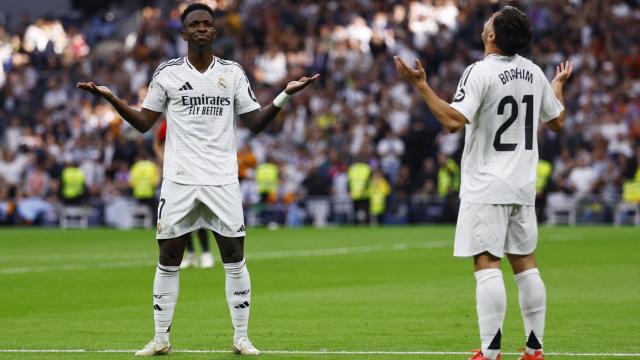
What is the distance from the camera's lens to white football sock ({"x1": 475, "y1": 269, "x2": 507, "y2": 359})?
8.99 meters

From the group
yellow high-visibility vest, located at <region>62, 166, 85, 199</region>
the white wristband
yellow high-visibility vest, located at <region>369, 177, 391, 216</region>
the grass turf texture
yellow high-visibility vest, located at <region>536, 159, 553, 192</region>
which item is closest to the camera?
the white wristband

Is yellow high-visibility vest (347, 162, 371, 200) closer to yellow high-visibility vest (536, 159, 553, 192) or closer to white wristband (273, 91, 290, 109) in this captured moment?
yellow high-visibility vest (536, 159, 553, 192)

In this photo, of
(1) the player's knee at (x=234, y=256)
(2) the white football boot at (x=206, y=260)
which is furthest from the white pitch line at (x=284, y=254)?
(1) the player's knee at (x=234, y=256)

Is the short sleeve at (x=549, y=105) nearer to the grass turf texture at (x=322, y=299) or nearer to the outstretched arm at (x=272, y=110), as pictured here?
the outstretched arm at (x=272, y=110)

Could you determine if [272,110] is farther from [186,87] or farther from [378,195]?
[378,195]

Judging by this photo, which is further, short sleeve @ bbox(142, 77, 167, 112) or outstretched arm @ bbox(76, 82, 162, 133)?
short sleeve @ bbox(142, 77, 167, 112)

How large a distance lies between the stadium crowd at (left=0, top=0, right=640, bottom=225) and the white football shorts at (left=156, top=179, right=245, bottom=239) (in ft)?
79.6

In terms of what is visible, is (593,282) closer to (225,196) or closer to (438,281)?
(438,281)

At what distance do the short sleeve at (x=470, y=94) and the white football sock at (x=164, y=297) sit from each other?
2.74 metres

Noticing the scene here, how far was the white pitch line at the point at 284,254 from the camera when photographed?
2058cm

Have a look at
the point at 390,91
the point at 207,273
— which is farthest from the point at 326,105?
the point at 207,273

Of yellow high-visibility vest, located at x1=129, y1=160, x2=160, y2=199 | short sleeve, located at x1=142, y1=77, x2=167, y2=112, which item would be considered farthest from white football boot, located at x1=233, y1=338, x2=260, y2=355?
yellow high-visibility vest, located at x1=129, y1=160, x2=160, y2=199

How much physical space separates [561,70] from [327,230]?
2348 centimetres

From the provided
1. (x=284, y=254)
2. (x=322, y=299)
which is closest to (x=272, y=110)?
(x=322, y=299)
